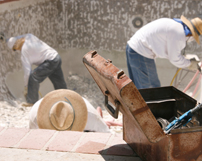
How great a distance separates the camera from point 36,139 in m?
1.81

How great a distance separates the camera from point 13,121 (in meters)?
4.09

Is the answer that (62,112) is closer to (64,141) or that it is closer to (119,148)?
(64,141)

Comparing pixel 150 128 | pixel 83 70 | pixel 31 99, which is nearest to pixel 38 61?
pixel 31 99

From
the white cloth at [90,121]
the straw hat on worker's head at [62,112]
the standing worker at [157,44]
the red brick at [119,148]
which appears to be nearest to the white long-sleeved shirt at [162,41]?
the standing worker at [157,44]

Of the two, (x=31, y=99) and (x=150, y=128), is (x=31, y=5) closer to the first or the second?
(x=31, y=99)

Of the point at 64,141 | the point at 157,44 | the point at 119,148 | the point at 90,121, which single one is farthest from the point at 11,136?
the point at 157,44

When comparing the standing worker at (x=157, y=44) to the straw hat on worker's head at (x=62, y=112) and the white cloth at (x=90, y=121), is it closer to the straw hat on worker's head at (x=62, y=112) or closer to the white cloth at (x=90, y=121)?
the white cloth at (x=90, y=121)

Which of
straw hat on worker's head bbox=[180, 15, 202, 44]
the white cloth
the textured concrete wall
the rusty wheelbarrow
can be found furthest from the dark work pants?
the rusty wheelbarrow

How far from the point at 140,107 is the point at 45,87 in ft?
16.7

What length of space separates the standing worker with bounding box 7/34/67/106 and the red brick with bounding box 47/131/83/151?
9.98 feet

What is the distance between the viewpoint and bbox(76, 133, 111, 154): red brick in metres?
1.66

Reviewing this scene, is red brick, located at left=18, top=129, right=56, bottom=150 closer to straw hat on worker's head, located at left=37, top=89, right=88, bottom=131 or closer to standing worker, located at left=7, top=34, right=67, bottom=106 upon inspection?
straw hat on worker's head, located at left=37, top=89, right=88, bottom=131

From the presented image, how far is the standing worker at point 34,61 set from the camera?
471 centimetres

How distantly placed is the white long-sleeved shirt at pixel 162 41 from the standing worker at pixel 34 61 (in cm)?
188
